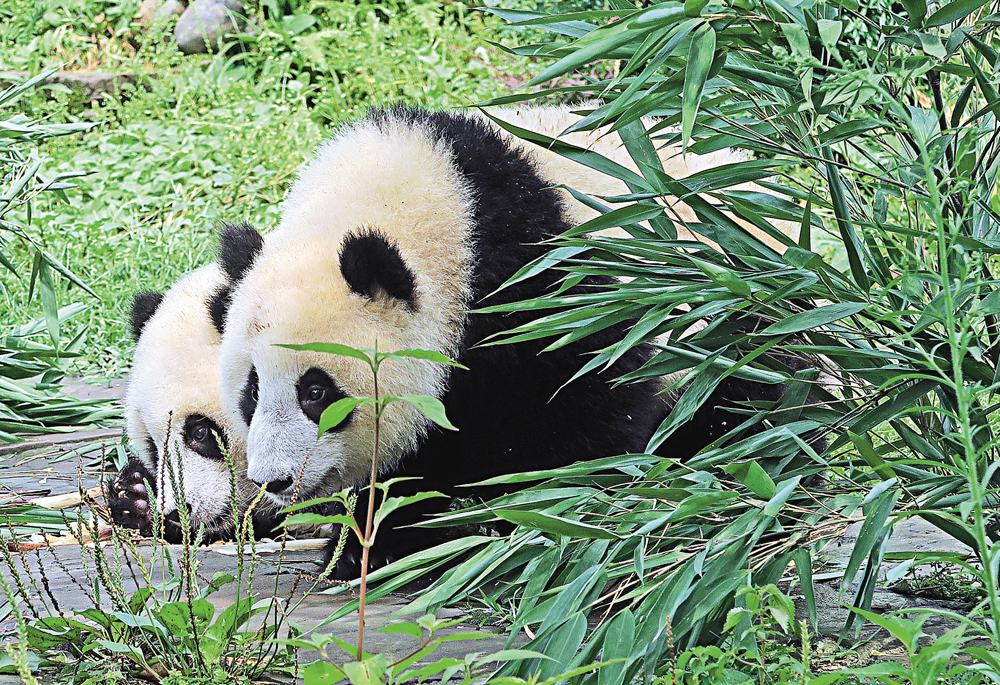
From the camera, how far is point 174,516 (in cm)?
302

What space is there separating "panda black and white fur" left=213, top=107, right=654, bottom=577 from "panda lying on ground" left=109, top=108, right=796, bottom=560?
0.23 ft

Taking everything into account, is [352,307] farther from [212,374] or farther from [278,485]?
[212,374]

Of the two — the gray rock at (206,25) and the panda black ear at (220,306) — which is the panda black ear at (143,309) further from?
the gray rock at (206,25)

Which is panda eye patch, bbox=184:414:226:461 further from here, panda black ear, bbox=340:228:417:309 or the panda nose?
panda black ear, bbox=340:228:417:309

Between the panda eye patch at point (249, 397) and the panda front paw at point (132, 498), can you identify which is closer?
the panda eye patch at point (249, 397)

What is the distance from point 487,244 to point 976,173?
3.58 feet

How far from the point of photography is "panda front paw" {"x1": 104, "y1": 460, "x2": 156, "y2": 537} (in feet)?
10.2

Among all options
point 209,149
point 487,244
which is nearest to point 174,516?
point 487,244

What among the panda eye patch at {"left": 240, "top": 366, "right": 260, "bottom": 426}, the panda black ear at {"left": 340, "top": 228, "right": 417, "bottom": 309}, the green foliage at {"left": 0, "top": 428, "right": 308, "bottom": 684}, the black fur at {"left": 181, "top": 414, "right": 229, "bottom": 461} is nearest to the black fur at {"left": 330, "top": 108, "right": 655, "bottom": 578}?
the panda black ear at {"left": 340, "top": 228, "right": 417, "bottom": 309}

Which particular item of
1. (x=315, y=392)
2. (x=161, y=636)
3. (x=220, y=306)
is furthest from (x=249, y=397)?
(x=161, y=636)

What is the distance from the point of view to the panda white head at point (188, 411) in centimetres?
295

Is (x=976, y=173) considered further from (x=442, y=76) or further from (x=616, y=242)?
(x=442, y=76)

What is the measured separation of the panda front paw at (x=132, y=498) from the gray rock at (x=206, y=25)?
6.36 metres

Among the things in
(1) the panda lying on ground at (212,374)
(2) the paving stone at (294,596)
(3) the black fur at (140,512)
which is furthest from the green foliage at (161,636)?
(3) the black fur at (140,512)
